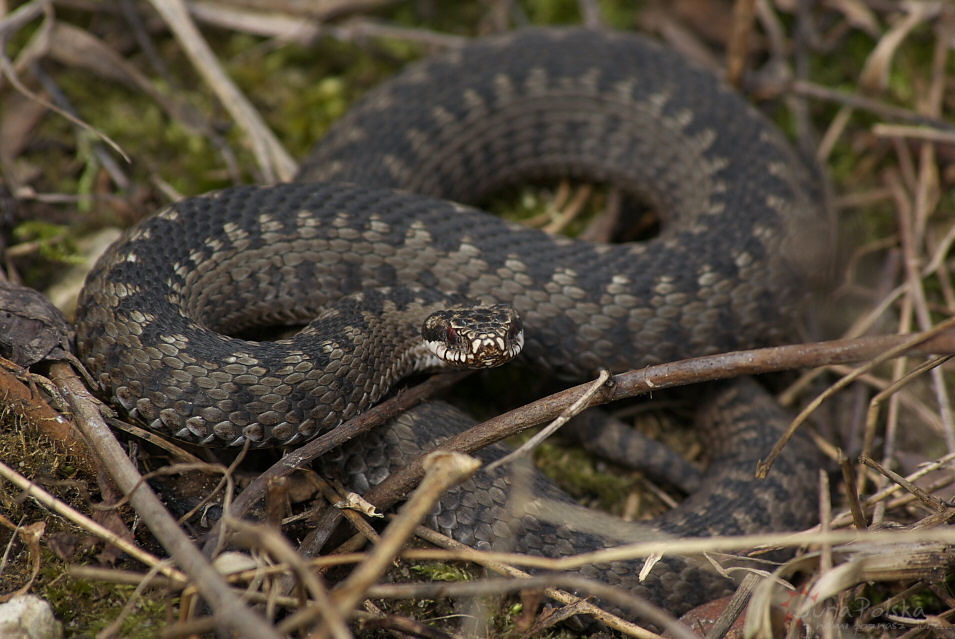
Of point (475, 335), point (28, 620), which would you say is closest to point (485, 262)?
point (475, 335)

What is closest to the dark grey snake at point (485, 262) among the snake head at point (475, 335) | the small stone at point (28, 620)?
the snake head at point (475, 335)

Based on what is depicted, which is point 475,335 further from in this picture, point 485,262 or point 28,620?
point 28,620

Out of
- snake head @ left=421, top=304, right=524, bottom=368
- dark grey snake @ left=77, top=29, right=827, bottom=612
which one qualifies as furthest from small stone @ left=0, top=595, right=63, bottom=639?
snake head @ left=421, top=304, right=524, bottom=368

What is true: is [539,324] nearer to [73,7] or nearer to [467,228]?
[467,228]

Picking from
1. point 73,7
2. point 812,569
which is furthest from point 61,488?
point 73,7

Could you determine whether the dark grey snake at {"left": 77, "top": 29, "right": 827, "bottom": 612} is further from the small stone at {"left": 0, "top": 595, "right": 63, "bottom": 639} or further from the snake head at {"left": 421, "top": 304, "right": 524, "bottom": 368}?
the small stone at {"left": 0, "top": 595, "right": 63, "bottom": 639}

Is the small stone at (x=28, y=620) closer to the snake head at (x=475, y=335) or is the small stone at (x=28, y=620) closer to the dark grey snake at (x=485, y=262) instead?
the dark grey snake at (x=485, y=262)
